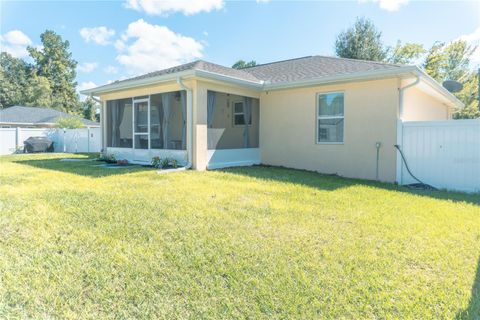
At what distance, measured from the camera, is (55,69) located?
4122 centimetres

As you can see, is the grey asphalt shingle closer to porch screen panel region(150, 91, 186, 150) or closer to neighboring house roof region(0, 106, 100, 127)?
porch screen panel region(150, 91, 186, 150)

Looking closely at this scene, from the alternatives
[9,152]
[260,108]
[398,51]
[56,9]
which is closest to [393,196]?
[260,108]

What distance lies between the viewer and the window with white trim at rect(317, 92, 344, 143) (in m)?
8.93

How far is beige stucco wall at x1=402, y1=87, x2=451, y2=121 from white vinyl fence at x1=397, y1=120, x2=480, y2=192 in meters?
0.95

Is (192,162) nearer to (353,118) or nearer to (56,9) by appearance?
(353,118)

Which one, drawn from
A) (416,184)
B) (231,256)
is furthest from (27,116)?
(231,256)

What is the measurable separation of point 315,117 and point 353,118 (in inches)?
44.6

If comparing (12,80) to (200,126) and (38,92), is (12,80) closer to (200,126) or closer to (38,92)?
(38,92)

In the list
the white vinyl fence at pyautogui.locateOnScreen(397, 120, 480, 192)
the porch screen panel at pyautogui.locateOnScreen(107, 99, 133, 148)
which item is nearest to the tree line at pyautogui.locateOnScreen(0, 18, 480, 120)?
the white vinyl fence at pyautogui.locateOnScreen(397, 120, 480, 192)

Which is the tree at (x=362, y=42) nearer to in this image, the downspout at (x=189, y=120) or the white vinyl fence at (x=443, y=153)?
the white vinyl fence at (x=443, y=153)

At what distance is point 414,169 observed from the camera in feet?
25.9

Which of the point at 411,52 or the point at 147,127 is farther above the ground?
the point at 411,52

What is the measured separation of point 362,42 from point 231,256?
29219 mm

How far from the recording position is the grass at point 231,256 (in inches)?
100
